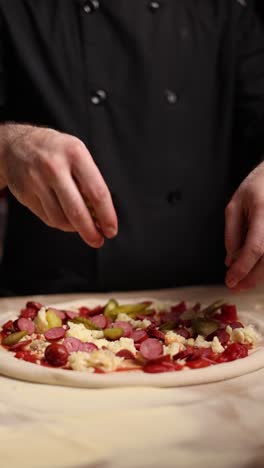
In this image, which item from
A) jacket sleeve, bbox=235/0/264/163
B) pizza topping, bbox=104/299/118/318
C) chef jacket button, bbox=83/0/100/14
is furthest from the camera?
jacket sleeve, bbox=235/0/264/163

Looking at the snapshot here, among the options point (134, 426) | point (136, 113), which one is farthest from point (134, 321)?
point (136, 113)

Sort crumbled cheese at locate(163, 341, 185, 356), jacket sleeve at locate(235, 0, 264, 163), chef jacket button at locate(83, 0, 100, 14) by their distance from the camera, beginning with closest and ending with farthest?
crumbled cheese at locate(163, 341, 185, 356)
chef jacket button at locate(83, 0, 100, 14)
jacket sleeve at locate(235, 0, 264, 163)

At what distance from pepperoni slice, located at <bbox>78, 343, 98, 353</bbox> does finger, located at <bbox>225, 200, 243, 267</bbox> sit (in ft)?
1.06

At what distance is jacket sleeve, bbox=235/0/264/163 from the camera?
182 cm

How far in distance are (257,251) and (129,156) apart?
526mm

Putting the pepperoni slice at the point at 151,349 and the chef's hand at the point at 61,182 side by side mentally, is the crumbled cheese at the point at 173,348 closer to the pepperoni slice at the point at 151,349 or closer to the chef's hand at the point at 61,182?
the pepperoni slice at the point at 151,349

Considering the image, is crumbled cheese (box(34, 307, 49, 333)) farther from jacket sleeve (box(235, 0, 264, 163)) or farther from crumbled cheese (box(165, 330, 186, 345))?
jacket sleeve (box(235, 0, 264, 163))

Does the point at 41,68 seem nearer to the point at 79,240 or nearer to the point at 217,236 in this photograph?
the point at 79,240

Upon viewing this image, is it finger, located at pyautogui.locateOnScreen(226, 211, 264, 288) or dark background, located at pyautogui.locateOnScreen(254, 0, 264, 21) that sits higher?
dark background, located at pyautogui.locateOnScreen(254, 0, 264, 21)

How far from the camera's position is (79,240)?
1721mm

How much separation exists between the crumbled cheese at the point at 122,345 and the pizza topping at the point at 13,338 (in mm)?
150

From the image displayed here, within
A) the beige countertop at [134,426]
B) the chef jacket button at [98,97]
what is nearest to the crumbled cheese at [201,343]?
the beige countertop at [134,426]

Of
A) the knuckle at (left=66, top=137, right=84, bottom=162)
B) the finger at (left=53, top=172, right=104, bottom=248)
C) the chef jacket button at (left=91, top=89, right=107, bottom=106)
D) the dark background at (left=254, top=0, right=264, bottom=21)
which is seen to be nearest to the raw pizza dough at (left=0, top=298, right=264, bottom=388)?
the finger at (left=53, top=172, right=104, bottom=248)

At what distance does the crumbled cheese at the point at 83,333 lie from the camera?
1.25 metres
